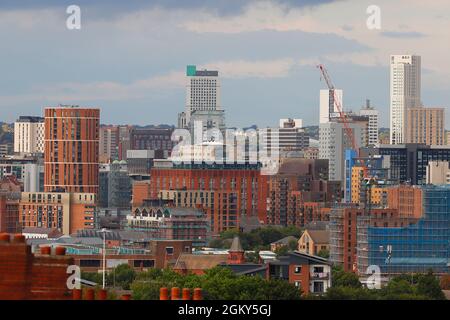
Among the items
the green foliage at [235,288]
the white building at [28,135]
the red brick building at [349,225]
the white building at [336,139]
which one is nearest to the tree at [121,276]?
the green foliage at [235,288]

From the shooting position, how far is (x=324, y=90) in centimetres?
15500

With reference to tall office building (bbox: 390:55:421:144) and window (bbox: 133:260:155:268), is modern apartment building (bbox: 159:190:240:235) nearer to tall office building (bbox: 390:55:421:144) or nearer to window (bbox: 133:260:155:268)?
window (bbox: 133:260:155:268)

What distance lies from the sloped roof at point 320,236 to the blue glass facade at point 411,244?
16.7 ft

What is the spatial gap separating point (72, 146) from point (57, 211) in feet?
64.9

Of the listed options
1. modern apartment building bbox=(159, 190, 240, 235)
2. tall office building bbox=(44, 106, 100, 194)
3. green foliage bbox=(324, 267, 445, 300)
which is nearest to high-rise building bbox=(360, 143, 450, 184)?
tall office building bbox=(44, 106, 100, 194)

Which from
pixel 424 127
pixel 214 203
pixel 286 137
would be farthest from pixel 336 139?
pixel 214 203

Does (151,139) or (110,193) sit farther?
(151,139)

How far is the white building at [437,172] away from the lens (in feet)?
435

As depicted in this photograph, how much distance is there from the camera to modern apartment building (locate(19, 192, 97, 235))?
95.6m

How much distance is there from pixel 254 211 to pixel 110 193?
45.2 feet

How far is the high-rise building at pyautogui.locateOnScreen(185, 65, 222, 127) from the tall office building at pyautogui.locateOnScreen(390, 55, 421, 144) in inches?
500

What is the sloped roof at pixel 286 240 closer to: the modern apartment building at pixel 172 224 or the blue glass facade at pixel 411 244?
the modern apartment building at pixel 172 224
